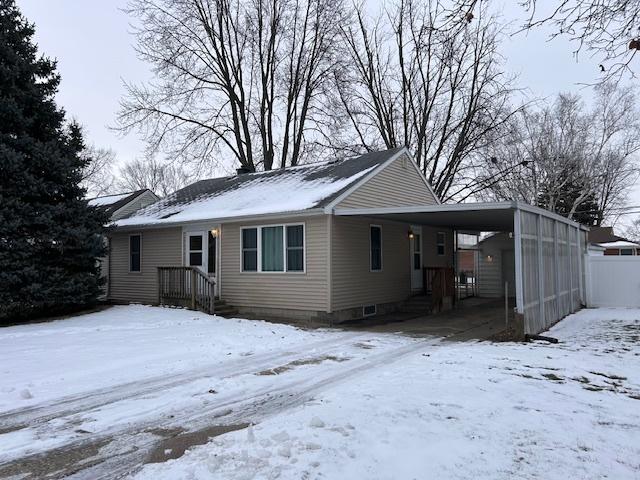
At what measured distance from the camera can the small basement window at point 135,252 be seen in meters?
16.1

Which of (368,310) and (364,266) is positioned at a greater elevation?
(364,266)

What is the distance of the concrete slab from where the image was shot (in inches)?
401

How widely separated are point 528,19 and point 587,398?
4.04 m

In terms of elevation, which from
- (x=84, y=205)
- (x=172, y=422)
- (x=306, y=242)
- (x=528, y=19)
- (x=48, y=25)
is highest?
(x=48, y=25)

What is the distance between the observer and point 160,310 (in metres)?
13.0

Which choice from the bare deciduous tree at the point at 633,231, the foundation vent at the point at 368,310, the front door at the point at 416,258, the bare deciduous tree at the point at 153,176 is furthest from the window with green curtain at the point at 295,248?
the bare deciduous tree at the point at 633,231

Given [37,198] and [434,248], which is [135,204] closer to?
[37,198]

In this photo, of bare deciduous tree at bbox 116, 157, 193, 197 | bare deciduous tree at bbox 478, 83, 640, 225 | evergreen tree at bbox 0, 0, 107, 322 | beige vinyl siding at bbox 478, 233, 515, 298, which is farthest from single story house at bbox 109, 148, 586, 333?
bare deciduous tree at bbox 116, 157, 193, 197

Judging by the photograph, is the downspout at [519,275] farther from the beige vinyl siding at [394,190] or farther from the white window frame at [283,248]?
the white window frame at [283,248]

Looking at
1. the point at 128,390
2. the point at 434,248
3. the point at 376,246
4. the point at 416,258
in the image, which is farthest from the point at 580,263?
the point at 128,390

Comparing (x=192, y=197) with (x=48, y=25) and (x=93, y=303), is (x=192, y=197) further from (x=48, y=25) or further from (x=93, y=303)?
(x=48, y=25)

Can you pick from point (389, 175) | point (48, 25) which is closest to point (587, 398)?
point (389, 175)

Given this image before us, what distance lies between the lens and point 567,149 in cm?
2738

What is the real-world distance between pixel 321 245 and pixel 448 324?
142 inches
